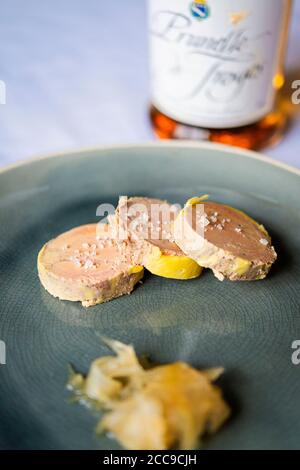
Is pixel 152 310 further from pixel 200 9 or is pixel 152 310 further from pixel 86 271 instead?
pixel 200 9

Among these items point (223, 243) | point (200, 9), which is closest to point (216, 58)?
point (200, 9)

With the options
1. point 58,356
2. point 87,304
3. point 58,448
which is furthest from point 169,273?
point 58,448

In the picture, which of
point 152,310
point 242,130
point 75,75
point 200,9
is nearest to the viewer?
point 152,310

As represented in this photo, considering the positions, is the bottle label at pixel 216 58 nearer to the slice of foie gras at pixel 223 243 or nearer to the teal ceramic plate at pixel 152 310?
the teal ceramic plate at pixel 152 310

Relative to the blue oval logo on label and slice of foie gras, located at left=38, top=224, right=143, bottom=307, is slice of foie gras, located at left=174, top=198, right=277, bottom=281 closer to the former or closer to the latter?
slice of foie gras, located at left=38, top=224, right=143, bottom=307

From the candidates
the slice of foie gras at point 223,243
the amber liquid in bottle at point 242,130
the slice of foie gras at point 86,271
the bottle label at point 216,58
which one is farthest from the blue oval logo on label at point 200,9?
the slice of foie gras at point 86,271

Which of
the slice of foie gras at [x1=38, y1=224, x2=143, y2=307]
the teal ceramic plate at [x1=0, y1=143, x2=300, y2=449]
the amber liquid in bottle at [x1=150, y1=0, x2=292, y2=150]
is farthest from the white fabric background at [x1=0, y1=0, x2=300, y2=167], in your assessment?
the slice of foie gras at [x1=38, y1=224, x2=143, y2=307]
